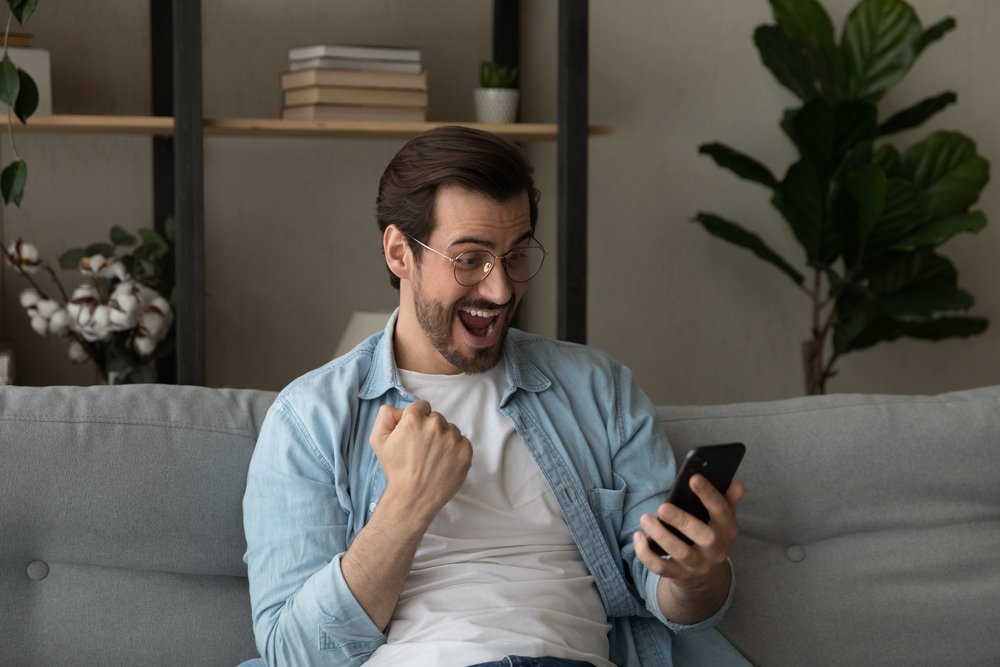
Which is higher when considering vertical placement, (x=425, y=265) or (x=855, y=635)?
(x=425, y=265)

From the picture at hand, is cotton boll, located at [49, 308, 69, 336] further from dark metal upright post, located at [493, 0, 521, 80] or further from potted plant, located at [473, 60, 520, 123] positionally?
dark metal upright post, located at [493, 0, 521, 80]

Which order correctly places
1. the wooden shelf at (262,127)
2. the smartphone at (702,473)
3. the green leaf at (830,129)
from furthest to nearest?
the green leaf at (830,129)
the wooden shelf at (262,127)
the smartphone at (702,473)

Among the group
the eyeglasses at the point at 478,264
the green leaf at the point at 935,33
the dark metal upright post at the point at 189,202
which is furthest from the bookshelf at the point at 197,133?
the green leaf at the point at 935,33

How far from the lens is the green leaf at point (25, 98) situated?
1891mm

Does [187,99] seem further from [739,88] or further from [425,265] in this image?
[739,88]

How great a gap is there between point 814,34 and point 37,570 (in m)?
2.17

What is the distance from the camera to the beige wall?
2.57m

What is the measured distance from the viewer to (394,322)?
5.06ft

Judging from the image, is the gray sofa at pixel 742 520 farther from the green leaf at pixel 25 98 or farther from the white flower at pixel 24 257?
the white flower at pixel 24 257

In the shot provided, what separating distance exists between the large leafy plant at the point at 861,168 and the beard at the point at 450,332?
1.42 metres

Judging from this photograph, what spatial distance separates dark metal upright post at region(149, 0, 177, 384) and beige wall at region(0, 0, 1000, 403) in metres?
0.05

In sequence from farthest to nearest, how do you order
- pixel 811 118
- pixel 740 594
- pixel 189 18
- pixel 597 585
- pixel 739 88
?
pixel 739 88
pixel 811 118
pixel 189 18
pixel 740 594
pixel 597 585

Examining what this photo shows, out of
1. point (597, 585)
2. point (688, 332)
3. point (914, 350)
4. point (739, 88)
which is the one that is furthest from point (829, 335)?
point (597, 585)

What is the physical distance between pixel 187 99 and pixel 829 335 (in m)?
1.98
